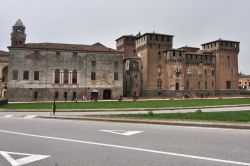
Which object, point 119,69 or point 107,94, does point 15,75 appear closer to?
point 107,94

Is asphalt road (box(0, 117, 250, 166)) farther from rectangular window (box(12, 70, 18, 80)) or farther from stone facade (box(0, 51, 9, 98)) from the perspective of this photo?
stone facade (box(0, 51, 9, 98))

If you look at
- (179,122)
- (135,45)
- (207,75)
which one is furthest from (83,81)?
(179,122)

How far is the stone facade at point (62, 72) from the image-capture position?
52344 mm

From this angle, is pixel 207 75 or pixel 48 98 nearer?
pixel 48 98

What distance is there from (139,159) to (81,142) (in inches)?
118

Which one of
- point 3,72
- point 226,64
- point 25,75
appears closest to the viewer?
point 25,75

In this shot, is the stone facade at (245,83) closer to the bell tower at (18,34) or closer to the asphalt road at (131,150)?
the bell tower at (18,34)

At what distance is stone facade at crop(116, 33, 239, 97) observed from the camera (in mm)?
67625

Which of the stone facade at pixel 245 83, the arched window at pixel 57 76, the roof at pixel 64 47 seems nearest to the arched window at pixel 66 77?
the arched window at pixel 57 76

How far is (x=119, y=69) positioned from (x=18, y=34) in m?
25.2

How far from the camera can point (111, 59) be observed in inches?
2285

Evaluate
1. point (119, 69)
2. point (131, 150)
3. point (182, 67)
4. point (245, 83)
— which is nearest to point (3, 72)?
Result: point (119, 69)

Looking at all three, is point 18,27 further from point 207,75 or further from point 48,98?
point 207,75

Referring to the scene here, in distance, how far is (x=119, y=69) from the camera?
58469 mm
